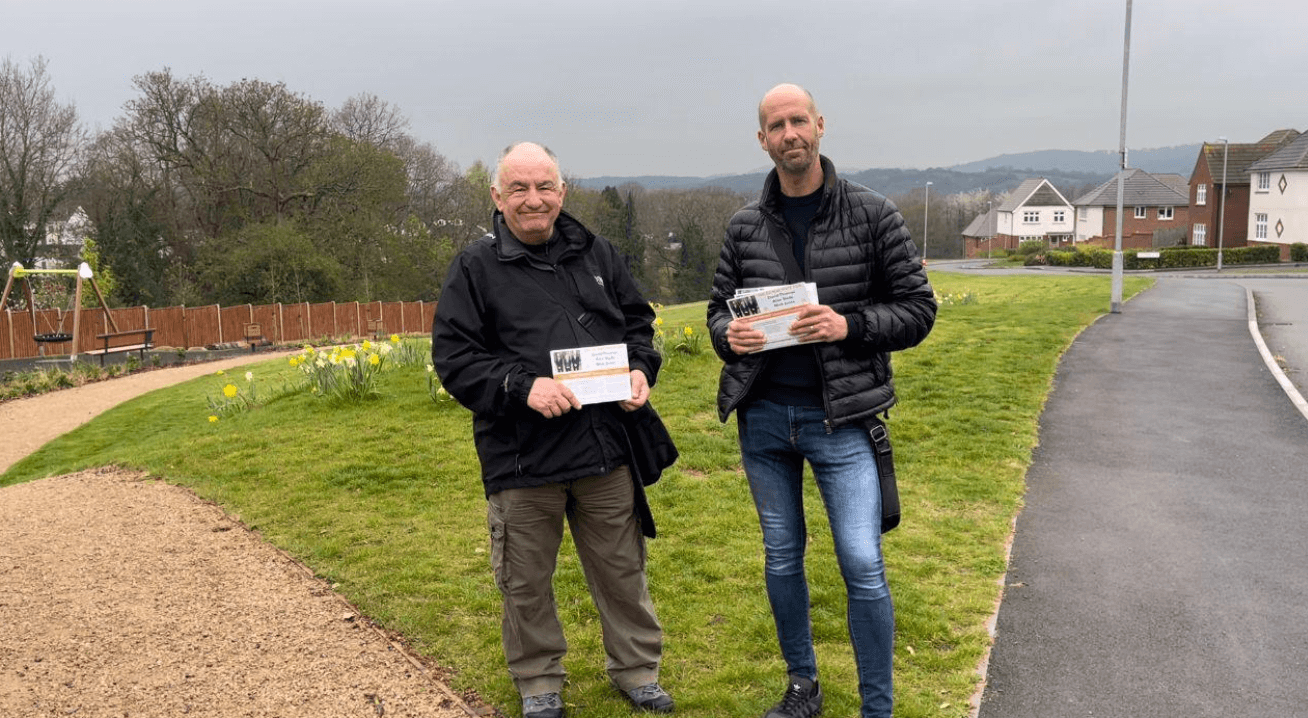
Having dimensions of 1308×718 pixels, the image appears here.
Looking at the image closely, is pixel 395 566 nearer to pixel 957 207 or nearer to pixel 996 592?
pixel 996 592

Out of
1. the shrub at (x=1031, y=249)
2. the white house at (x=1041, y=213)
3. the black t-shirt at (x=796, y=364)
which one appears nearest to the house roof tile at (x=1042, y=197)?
the white house at (x=1041, y=213)

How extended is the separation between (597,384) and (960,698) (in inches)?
79.6

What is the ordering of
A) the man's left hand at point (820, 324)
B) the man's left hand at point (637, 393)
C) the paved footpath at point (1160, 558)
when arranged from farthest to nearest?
the paved footpath at point (1160, 558), the man's left hand at point (637, 393), the man's left hand at point (820, 324)

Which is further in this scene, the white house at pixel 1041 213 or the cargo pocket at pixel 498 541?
the white house at pixel 1041 213

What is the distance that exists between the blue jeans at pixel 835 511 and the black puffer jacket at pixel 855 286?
0.12m

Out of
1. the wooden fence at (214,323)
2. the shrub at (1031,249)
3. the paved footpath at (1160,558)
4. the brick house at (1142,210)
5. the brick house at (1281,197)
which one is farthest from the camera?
the brick house at (1142,210)

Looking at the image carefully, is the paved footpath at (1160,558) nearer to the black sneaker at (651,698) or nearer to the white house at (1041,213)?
the black sneaker at (651,698)

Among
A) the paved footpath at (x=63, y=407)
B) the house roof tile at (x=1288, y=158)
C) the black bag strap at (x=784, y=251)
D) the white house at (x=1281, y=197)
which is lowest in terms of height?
the paved footpath at (x=63, y=407)

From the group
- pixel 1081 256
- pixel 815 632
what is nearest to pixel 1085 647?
pixel 815 632

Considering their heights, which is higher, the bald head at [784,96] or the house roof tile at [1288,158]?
the house roof tile at [1288,158]

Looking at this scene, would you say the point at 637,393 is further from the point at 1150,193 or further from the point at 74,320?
the point at 1150,193

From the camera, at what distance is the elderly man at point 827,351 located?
3.40 meters

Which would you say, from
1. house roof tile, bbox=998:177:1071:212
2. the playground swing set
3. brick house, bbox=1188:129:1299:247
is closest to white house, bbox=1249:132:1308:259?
brick house, bbox=1188:129:1299:247

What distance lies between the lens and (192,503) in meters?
7.66
